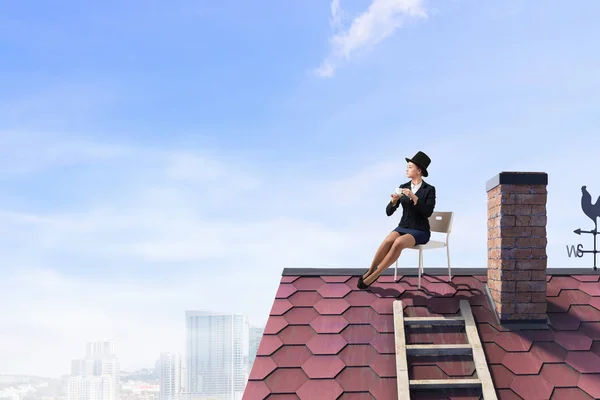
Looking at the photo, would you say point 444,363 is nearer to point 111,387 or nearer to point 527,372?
point 527,372

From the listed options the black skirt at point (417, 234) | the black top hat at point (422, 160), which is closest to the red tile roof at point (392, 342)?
the black skirt at point (417, 234)

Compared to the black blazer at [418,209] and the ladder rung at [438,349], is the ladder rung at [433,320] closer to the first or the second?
the ladder rung at [438,349]

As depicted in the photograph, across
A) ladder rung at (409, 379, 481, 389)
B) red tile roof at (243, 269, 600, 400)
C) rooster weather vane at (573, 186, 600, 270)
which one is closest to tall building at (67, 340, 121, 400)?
red tile roof at (243, 269, 600, 400)

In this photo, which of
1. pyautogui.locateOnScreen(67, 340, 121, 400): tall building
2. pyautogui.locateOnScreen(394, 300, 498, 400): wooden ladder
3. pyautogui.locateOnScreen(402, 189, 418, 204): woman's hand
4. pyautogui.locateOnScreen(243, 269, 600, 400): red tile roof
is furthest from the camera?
pyautogui.locateOnScreen(67, 340, 121, 400): tall building

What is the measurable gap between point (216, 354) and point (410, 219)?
61845mm

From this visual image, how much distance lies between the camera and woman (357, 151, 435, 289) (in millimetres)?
5863

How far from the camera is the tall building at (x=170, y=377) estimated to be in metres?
67.8

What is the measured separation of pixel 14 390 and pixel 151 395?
88.2 ft

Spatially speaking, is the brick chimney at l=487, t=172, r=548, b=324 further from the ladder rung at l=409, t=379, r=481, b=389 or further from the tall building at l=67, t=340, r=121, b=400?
the tall building at l=67, t=340, r=121, b=400

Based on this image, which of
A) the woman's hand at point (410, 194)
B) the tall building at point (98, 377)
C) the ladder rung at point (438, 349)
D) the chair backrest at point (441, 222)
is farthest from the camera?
the tall building at point (98, 377)

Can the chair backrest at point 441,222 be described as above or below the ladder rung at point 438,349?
above

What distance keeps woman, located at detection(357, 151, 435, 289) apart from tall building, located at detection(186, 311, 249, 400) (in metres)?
51.9

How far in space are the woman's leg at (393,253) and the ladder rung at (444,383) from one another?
1.42 m

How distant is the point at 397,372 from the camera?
480 centimetres
